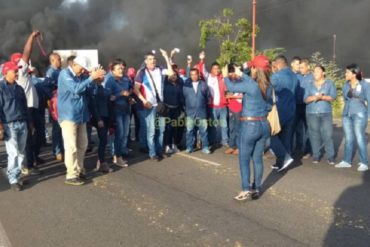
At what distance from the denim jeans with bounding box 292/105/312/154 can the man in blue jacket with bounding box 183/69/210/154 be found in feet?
5.54

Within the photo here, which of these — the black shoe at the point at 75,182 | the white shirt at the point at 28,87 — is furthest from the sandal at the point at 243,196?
the white shirt at the point at 28,87

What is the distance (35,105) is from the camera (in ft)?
22.9

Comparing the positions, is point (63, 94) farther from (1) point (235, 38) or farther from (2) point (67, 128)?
(1) point (235, 38)

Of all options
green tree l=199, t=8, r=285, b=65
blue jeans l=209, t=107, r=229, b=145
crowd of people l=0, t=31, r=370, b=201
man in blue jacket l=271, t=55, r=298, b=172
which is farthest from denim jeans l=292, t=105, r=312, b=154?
green tree l=199, t=8, r=285, b=65

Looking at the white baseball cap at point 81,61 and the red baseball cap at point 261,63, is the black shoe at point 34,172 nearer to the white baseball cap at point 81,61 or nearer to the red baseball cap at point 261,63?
the white baseball cap at point 81,61

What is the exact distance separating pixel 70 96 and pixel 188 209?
2.23 meters

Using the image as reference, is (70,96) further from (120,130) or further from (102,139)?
(120,130)

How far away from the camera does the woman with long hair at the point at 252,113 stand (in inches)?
190

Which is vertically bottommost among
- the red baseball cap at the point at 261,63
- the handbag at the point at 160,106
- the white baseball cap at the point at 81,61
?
the handbag at the point at 160,106

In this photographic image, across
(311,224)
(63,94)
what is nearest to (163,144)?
(63,94)

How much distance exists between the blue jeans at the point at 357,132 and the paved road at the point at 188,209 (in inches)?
14.1

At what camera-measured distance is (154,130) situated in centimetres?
738

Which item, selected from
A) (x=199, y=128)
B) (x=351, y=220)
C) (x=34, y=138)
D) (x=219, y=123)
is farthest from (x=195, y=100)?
(x=351, y=220)

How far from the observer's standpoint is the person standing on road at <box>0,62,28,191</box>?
5.59 meters
